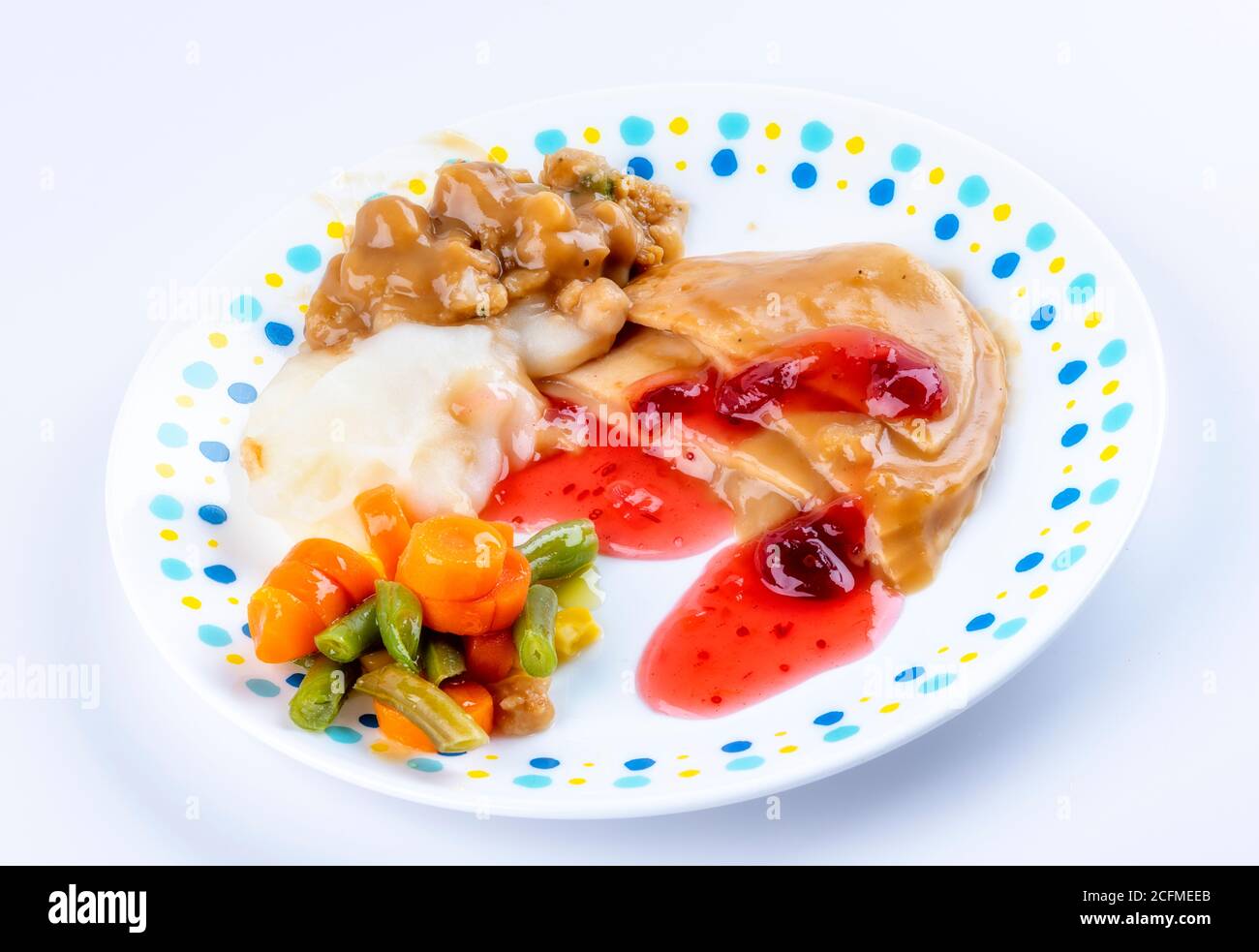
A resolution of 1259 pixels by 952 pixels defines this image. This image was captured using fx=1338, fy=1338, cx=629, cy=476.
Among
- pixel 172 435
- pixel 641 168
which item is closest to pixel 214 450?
pixel 172 435

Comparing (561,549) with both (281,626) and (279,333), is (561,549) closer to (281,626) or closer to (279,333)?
(281,626)

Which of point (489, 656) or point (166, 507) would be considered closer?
point (489, 656)

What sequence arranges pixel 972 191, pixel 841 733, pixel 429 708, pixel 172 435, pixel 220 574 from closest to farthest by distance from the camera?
pixel 841 733 → pixel 429 708 → pixel 220 574 → pixel 172 435 → pixel 972 191

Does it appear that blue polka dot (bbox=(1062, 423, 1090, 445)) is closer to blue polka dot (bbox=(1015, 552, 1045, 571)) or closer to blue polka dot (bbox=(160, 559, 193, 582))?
blue polka dot (bbox=(1015, 552, 1045, 571))

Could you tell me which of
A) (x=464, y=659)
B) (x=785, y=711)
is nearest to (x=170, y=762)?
(x=464, y=659)

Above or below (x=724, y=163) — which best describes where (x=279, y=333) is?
below

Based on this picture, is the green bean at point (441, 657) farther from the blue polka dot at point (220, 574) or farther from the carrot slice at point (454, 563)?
the blue polka dot at point (220, 574)

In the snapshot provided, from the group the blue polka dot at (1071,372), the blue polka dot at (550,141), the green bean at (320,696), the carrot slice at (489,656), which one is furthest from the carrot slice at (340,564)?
the blue polka dot at (550,141)
